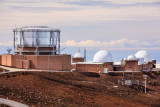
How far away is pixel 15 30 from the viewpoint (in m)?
61.8

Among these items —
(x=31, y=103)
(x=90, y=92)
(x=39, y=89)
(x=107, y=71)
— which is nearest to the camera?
(x=31, y=103)

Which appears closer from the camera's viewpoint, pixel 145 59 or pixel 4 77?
pixel 4 77

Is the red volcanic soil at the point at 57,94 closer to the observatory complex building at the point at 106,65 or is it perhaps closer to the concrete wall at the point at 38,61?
the concrete wall at the point at 38,61

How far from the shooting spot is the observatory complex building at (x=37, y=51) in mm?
57781

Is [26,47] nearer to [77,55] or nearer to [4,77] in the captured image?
[4,77]

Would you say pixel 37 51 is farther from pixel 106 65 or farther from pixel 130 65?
pixel 130 65

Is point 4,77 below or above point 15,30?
below

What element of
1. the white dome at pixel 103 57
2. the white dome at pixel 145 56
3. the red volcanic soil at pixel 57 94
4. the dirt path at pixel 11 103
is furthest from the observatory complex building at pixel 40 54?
the dirt path at pixel 11 103

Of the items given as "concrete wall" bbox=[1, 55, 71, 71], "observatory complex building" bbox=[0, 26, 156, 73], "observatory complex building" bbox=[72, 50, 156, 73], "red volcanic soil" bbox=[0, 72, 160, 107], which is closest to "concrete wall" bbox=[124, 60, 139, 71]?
"observatory complex building" bbox=[72, 50, 156, 73]

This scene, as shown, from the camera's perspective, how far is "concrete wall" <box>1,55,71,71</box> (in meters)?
57.7

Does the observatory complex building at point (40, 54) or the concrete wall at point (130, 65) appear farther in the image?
the concrete wall at point (130, 65)

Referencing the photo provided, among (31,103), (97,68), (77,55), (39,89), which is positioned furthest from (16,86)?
(77,55)

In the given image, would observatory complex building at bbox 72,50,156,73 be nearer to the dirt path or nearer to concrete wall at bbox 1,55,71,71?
concrete wall at bbox 1,55,71,71

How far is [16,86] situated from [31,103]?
29.1ft
